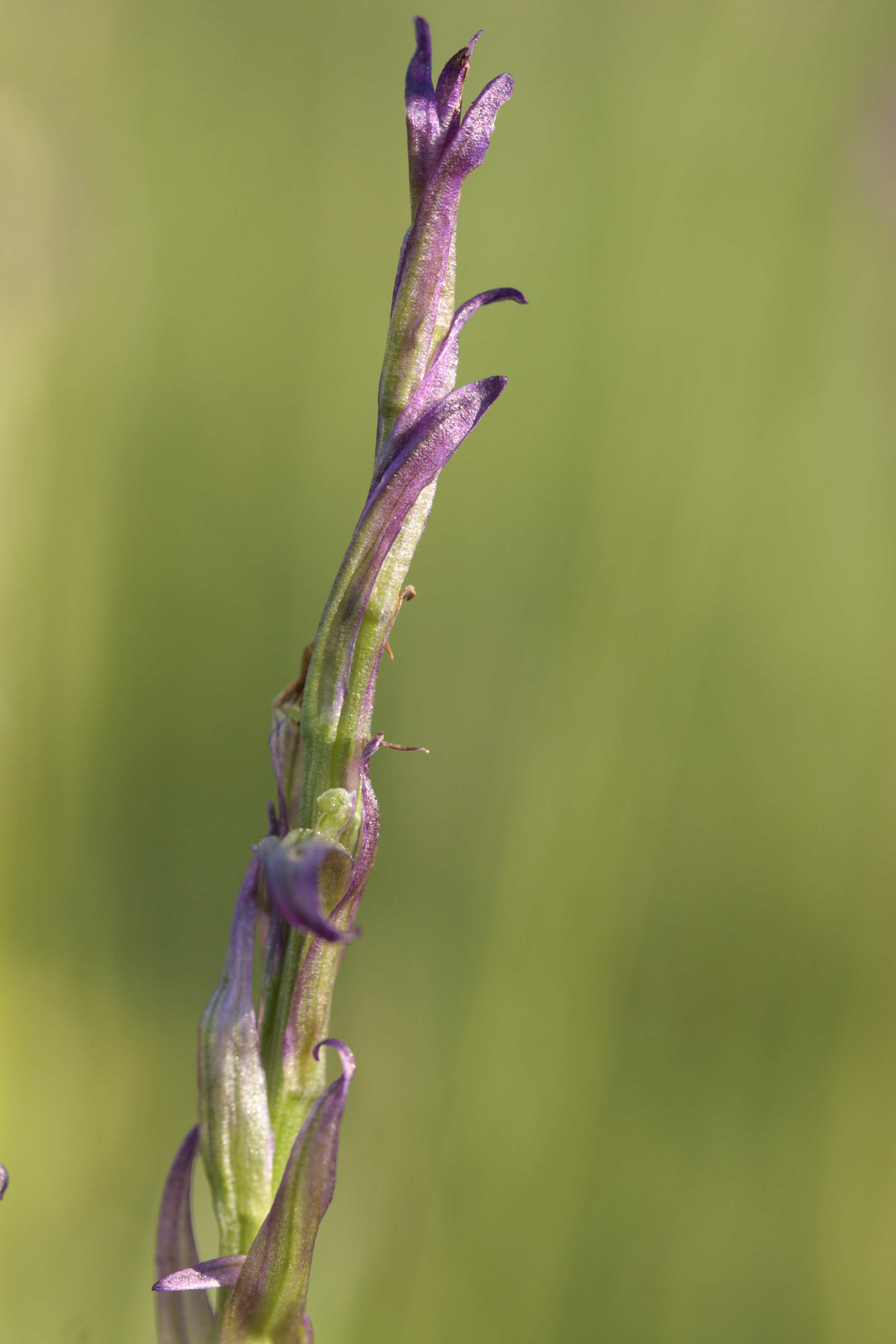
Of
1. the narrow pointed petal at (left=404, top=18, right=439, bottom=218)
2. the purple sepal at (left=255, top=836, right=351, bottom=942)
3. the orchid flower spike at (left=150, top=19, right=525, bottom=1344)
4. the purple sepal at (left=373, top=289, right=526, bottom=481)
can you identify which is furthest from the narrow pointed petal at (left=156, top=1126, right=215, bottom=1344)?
the narrow pointed petal at (left=404, top=18, right=439, bottom=218)

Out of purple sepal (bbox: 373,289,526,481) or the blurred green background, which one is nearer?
purple sepal (bbox: 373,289,526,481)

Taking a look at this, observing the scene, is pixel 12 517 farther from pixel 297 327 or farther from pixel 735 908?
pixel 735 908

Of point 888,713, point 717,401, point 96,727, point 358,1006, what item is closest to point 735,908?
point 888,713

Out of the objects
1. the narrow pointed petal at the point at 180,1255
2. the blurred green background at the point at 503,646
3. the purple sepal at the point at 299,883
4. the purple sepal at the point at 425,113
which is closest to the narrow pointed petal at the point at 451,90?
the purple sepal at the point at 425,113

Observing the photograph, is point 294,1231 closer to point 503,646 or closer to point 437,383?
point 437,383

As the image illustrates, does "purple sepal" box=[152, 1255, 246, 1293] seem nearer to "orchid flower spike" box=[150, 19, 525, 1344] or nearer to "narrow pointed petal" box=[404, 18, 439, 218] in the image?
"orchid flower spike" box=[150, 19, 525, 1344]

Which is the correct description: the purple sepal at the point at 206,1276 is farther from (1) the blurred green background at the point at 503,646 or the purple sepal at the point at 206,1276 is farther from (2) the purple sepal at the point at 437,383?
(1) the blurred green background at the point at 503,646
